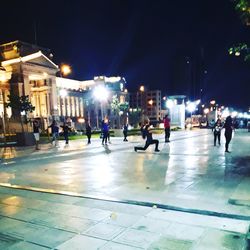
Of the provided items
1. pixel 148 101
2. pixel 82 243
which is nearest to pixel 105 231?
pixel 82 243

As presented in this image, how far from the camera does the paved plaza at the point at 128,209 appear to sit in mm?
3824

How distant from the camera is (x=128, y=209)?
5.11 meters

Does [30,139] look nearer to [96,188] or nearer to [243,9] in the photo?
[96,188]

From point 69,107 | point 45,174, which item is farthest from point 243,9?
point 69,107

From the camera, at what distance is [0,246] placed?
383cm

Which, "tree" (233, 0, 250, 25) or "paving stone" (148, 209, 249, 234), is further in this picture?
"tree" (233, 0, 250, 25)

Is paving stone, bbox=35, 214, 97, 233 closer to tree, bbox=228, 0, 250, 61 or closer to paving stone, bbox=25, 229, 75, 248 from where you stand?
paving stone, bbox=25, 229, 75, 248

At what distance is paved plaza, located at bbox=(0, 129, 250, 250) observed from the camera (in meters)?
3.82

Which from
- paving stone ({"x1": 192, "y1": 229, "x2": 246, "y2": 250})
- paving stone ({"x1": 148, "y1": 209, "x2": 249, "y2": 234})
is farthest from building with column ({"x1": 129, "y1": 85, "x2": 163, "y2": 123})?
paving stone ({"x1": 192, "y1": 229, "x2": 246, "y2": 250})

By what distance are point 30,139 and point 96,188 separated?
16.4 m

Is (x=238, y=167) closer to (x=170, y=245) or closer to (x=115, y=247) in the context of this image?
(x=170, y=245)

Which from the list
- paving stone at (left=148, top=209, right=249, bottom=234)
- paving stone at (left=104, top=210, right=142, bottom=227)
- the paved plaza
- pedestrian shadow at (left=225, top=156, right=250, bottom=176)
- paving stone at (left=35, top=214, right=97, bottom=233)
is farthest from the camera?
pedestrian shadow at (left=225, top=156, right=250, bottom=176)

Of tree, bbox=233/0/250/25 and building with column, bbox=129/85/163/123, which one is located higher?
building with column, bbox=129/85/163/123

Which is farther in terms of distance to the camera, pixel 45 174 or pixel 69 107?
pixel 69 107
